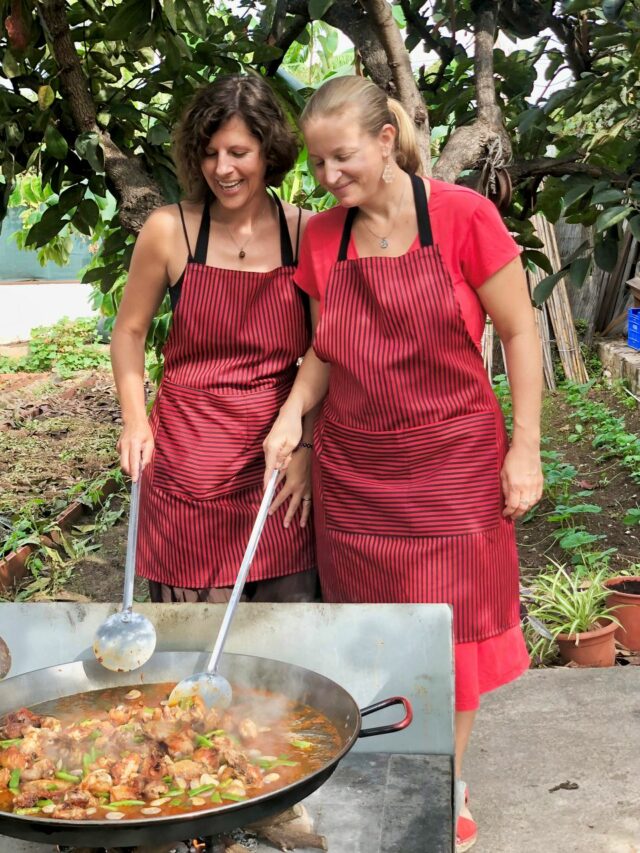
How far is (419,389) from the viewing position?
229 centimetres

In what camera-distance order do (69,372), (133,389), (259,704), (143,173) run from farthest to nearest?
(69,372), (143,173), (133,389), (259,704)

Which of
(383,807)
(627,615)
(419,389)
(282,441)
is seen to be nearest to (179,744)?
(383,807)

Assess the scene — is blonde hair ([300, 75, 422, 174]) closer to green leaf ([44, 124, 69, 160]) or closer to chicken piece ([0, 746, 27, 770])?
green leaf ([44, 124, 69, 160])

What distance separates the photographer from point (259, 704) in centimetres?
210

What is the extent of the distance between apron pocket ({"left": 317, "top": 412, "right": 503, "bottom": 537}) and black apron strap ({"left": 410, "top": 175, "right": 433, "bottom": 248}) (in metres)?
0.38

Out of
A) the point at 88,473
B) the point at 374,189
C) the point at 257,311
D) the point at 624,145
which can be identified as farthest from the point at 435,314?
the point at 88,473

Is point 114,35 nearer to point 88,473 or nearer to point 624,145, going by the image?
point 624,145

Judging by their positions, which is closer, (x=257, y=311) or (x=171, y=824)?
(x=171, y=824)

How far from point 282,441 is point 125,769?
84cm

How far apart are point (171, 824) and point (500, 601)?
1.04m

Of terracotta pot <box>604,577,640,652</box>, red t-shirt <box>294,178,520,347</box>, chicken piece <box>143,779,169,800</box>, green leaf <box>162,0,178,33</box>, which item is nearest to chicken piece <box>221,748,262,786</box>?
chicken piece <box>143,779,169,800</box>

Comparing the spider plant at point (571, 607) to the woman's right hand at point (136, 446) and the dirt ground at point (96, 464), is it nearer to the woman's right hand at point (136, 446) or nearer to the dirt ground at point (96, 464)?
the dirt ground at point (96, 464)

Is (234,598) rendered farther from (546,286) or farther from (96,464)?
(96,464)

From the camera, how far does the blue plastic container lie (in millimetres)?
7690
